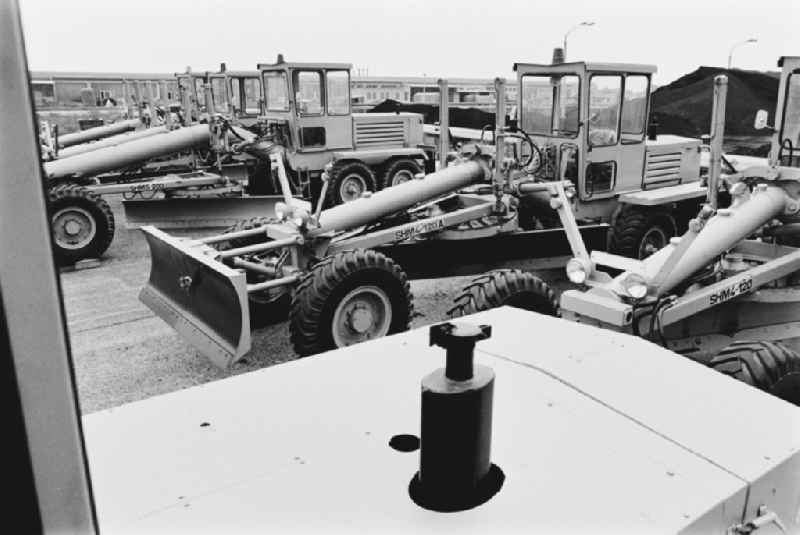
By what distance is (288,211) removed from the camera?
6445 mm

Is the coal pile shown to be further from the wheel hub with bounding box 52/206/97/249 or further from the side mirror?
the wheel hub with bounding box 52/206/97/249

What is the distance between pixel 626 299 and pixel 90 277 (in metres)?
6.73

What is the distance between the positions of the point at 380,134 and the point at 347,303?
813 cm

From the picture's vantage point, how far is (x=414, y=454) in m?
1.81

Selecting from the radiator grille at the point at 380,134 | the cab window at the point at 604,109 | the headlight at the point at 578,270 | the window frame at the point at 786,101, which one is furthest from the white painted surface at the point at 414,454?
the radiator grille at the point at 380,134

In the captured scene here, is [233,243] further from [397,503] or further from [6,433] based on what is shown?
[6,433]

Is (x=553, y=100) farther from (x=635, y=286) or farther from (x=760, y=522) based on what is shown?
(x=760, y=522)

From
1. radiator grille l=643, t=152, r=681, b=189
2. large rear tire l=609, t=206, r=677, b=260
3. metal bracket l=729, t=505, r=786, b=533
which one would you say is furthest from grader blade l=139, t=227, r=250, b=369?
radiator grille l=643, t=152, r=681, b=189

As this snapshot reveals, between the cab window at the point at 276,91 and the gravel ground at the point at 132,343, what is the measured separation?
4.64 m

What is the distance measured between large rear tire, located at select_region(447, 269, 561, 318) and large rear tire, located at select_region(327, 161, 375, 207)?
701 centimetres

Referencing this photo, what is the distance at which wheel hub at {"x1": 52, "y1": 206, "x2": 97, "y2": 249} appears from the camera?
9.24 m

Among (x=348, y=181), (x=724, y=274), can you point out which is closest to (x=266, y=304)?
(x=724, y=274)

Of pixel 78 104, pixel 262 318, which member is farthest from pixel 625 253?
pixel 78 104

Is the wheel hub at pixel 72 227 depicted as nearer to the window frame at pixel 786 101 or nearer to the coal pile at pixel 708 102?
the window frame at pixel 786 101
